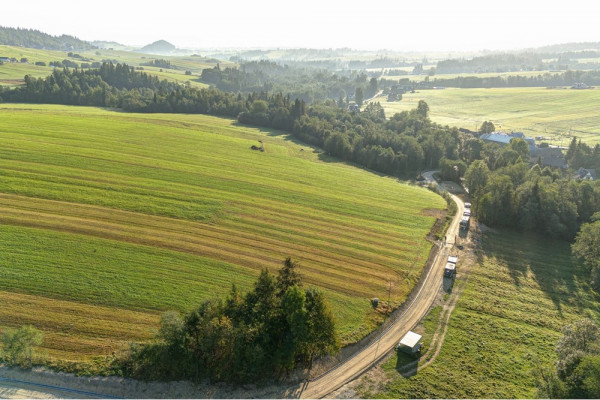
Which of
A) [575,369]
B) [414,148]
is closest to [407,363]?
[575,369]

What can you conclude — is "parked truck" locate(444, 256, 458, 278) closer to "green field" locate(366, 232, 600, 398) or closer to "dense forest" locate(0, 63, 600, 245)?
"green field" locate(366, 232, 600, 398)

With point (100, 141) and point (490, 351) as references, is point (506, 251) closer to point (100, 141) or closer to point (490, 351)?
point (490, 351)

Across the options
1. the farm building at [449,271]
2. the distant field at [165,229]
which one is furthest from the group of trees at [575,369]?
the distant field at [165,229]

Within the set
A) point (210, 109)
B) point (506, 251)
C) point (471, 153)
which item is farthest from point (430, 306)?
point (210, 109)

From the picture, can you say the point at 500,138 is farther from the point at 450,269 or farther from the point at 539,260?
the point at 450,269

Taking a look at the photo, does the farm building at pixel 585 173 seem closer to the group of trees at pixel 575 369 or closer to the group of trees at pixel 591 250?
the group of trees at pixel 591 250

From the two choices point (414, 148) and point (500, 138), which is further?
point (500, 138)
